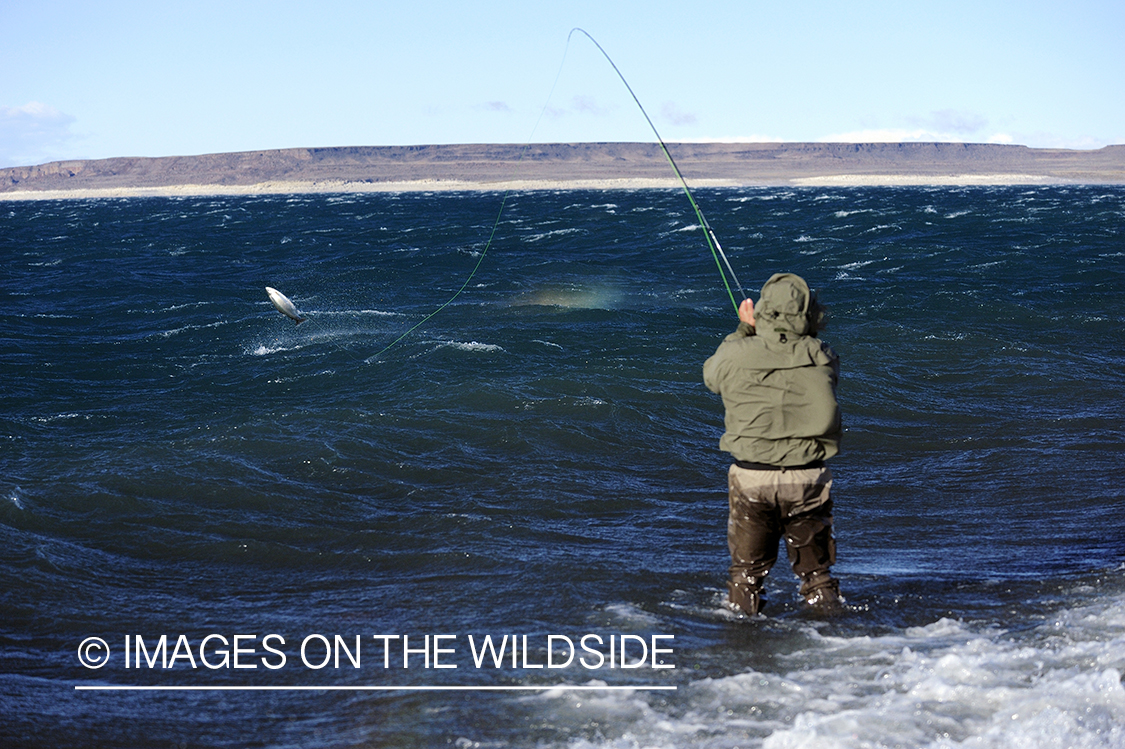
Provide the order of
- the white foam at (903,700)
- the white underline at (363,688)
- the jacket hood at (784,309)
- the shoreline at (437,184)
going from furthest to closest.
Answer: the shoreline at (437,184) → the jacket hood at (784,309) → the white underline at (363,688) → the white foam at (903,700)

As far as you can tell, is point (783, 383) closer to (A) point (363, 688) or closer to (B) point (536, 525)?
(A) point (363, 688)

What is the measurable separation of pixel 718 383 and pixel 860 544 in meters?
2.33

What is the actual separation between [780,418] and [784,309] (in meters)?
0.46

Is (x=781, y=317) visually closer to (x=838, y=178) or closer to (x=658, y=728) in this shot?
(x=658, y=728)

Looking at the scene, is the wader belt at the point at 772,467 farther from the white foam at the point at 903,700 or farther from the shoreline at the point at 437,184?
the shoreline at the point at 437,184

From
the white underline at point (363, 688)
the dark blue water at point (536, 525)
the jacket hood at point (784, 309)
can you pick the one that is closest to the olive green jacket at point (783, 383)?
the jacket hood at point (784, 309)

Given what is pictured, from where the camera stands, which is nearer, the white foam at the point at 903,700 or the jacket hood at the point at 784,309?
the white foam at the point at 903,700

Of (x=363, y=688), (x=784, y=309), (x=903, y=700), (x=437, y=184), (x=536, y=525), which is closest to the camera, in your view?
(x=903, y=700)

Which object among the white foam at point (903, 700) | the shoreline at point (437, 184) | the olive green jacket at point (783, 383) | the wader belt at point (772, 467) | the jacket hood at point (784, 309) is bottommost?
the white foam at point (903, 700)

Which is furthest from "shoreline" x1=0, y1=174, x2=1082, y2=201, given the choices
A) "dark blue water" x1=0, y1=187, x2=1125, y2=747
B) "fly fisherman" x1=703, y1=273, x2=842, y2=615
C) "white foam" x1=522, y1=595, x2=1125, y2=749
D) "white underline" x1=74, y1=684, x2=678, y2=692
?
"white underline" x1=74, y1=684, x2=678, y2=692

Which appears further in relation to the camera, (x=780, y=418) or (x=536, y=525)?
(x=536, y=525)

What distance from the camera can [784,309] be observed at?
4129 mm

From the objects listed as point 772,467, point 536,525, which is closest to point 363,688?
Answer: point 772,467

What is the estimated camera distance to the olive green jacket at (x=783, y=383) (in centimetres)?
414
